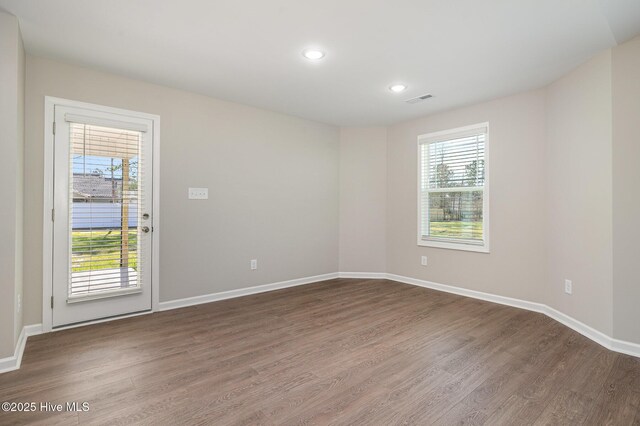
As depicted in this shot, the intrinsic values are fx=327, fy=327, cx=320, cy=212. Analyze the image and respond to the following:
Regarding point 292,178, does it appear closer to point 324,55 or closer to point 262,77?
point 262,77

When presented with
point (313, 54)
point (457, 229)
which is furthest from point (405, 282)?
point (313, 54)

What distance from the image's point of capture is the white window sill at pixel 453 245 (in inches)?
166

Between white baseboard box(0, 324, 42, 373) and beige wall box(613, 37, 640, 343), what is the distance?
4.70 metres

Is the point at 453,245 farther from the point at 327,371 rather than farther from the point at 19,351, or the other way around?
the point at 19,351

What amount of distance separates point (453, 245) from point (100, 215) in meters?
4.28

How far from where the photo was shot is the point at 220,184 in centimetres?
414

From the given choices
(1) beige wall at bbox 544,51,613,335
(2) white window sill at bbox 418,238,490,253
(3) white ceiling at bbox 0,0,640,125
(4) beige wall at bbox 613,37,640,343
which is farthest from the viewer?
(2) white window sill at bbox 418,238,490,253

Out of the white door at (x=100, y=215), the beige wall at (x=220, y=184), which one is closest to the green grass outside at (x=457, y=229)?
the beige wall at (x=220, y=184)

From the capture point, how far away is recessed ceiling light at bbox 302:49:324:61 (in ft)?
9.36

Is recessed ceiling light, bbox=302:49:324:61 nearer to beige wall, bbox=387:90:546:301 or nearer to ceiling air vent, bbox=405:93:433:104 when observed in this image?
ceiling air vent, bbox=405:93:433:104

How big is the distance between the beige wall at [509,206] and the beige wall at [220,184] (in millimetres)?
1833

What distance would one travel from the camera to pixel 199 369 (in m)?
2.37

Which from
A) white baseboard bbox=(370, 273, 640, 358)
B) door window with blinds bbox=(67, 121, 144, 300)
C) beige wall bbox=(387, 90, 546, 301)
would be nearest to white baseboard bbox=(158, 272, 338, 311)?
door window with blinds bbox=(67, 121, 144, 300)

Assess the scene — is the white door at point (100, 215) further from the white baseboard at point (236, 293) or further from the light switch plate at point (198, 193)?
the light switch plate at point (198, 193)
